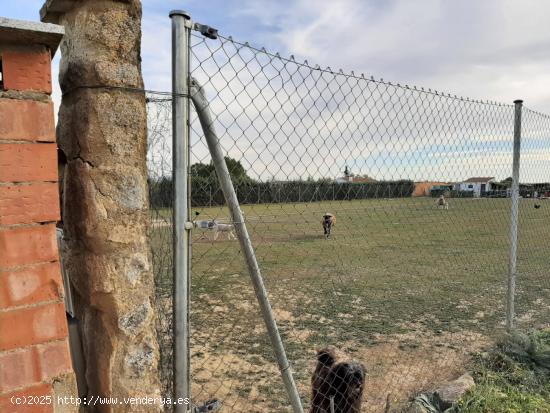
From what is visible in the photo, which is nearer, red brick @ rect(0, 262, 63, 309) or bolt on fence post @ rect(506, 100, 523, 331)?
red brick @ rect(0, 262, 63, 309)

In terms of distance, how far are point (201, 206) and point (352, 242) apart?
12256 mm

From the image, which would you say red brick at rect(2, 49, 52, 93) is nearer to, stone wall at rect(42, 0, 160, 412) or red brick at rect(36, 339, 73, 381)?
stone wall at rect(42, 0, 160, 412)

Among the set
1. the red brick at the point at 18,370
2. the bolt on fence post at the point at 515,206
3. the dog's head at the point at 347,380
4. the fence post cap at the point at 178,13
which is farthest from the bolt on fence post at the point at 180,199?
the bolt on fence post at the point at 515,206

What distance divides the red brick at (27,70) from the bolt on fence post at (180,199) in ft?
1.38

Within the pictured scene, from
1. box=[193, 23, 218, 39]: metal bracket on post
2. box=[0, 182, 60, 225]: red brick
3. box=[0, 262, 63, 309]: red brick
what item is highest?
box=[193, 23, 218, 39]: metal bracket on post

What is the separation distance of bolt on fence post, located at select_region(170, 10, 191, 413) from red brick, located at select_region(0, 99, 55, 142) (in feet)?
1.38

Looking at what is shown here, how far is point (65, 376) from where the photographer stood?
131 cm

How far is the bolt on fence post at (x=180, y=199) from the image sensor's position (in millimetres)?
1502

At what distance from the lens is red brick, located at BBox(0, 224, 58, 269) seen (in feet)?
3.91

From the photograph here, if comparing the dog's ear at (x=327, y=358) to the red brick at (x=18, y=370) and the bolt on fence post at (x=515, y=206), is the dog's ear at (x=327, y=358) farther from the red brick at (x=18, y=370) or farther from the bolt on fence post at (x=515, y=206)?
the bolt on fence post at (x=515, y=206)

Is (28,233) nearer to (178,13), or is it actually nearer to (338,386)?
(178,13)

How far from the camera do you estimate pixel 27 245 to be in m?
1.22

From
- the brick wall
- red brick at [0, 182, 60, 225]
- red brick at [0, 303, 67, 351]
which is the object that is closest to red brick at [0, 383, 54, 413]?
the brick wall

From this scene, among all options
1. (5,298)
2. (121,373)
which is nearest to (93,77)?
(5,298)
